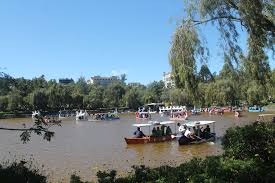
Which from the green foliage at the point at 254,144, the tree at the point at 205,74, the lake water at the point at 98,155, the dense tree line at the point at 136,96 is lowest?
the lake water at the point at 98,155

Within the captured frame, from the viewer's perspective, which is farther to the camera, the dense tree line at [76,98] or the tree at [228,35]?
the dense tree line at [76,98]

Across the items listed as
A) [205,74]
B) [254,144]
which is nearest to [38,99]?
[205,74]

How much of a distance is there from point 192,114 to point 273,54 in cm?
7726

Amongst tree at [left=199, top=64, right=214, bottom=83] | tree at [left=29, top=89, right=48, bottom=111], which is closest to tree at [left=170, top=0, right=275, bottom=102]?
tree at [left=199, top=64, right=214, bottom=83]

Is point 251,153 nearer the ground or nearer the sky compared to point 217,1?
nearer the ground

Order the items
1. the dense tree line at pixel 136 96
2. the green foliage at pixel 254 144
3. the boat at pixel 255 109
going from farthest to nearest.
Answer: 1. the boat at pixel 255 109
2. the dense tree line at pixel 136 96
3. the green foliage at pixel 254 144

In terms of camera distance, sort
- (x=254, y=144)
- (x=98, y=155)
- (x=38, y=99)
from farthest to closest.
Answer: (x=38, y=99) < (x=98, y=155) < (x=254, y=144)

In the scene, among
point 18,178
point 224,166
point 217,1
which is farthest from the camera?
point 217,1

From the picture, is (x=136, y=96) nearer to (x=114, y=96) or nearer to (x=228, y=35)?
(x=114, y=96)

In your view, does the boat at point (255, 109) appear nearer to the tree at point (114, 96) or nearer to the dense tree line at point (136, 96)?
the dense tree line at point (136, 96)

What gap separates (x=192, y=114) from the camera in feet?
323

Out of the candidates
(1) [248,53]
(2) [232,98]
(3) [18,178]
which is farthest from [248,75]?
(2) [232,98]

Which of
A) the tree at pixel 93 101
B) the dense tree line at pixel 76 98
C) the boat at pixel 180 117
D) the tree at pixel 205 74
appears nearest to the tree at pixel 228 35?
the tree at pixel 205 74

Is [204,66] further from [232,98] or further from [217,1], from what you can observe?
[232,98]
